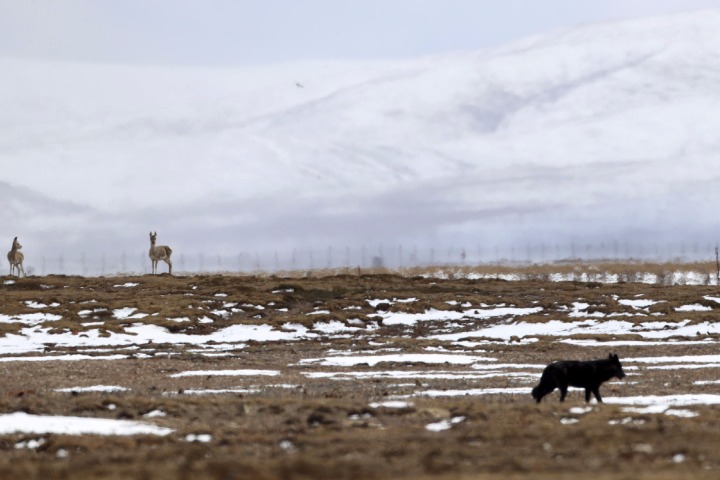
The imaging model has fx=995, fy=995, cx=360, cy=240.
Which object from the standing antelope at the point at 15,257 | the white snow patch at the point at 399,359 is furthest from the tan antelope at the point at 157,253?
the white snow patch at the point at 399,359

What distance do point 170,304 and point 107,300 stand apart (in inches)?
221

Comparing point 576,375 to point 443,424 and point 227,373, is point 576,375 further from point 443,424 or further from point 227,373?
point 227,373

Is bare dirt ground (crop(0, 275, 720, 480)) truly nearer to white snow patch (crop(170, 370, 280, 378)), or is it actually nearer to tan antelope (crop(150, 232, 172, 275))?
white snow patch (crop(170, 370, 280, 378))

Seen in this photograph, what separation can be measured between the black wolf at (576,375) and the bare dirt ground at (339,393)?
17.0 inches

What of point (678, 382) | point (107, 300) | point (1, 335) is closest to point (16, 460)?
point (678, 382)

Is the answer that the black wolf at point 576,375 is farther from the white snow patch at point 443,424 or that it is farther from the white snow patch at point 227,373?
the white snow patch at point 227,373

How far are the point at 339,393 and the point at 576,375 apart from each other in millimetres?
5656

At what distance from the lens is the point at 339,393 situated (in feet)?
76.0

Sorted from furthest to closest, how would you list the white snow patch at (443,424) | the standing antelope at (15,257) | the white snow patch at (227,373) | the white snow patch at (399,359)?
1. the standing antelope at (15,257)
2. the white snow patch at (399,359)
3. the white snow patch at (227,373)
4. the white snow patch at (443,424)

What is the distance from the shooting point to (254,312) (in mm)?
61625

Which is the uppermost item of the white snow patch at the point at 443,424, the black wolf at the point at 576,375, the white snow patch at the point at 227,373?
the black wolf at the point at 576,375

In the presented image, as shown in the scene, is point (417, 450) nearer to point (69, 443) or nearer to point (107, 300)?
point (69, 443)

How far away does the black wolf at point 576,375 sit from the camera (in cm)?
2018

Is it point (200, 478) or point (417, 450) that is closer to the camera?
point (200, 478)
